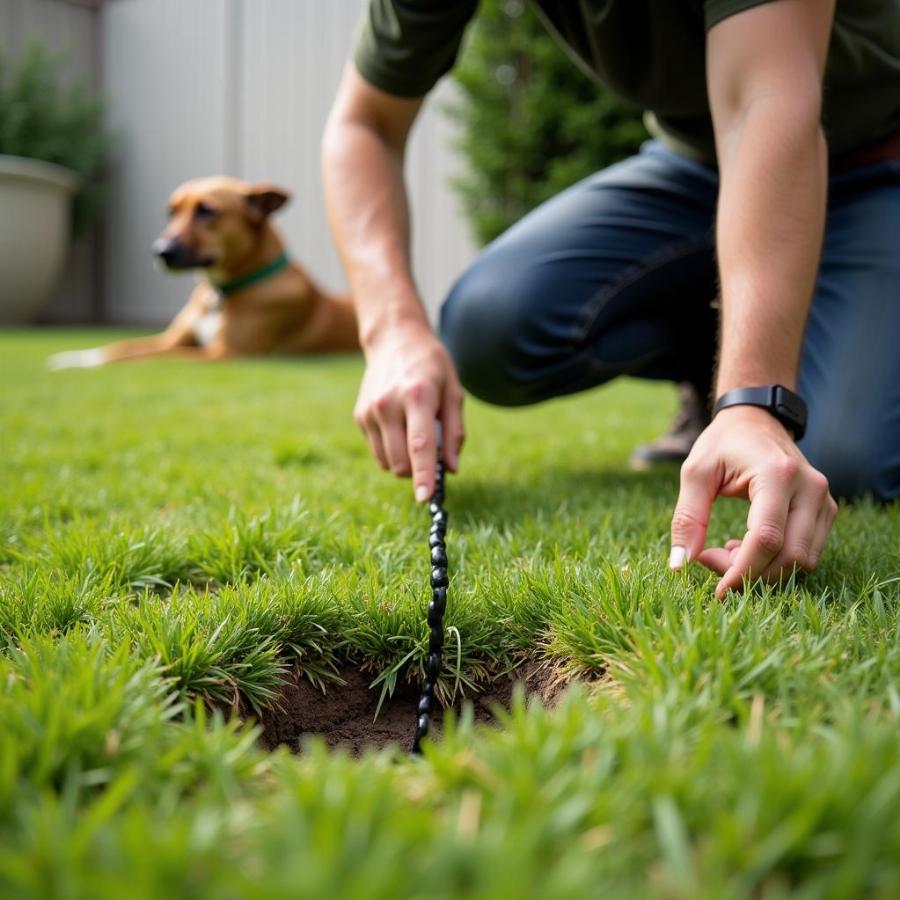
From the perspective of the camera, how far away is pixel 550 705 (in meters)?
1.04

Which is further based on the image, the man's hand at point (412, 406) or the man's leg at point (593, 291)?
the man's leg at point (593, 291)

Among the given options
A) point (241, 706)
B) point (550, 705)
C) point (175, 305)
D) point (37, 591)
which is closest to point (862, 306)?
point (550, 705)

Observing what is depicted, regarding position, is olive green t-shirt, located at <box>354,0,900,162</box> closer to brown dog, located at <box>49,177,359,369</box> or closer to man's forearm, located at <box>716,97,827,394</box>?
man's forearm, located at <box>716,97,827,394</box>

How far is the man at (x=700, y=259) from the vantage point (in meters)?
1.18

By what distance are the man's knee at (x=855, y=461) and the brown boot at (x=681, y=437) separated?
48 cm

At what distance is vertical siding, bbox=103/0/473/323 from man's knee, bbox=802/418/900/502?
5718mm

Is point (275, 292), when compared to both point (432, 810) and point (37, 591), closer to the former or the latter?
point (37, 591)

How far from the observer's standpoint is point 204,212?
5105 millimetres

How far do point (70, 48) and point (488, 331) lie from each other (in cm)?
855

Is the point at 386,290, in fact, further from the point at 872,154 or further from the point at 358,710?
the point at 872,154

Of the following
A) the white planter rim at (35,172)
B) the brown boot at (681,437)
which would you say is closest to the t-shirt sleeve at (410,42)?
the brown boot at (681,437)

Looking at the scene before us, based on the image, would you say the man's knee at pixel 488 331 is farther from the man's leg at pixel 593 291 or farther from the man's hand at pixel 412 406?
the man's hand at pixel 412 406

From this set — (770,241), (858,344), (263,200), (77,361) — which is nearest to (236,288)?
(263,200)

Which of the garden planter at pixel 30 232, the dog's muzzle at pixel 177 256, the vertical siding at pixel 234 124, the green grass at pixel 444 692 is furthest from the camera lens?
the garden planter at pixel 30 232
